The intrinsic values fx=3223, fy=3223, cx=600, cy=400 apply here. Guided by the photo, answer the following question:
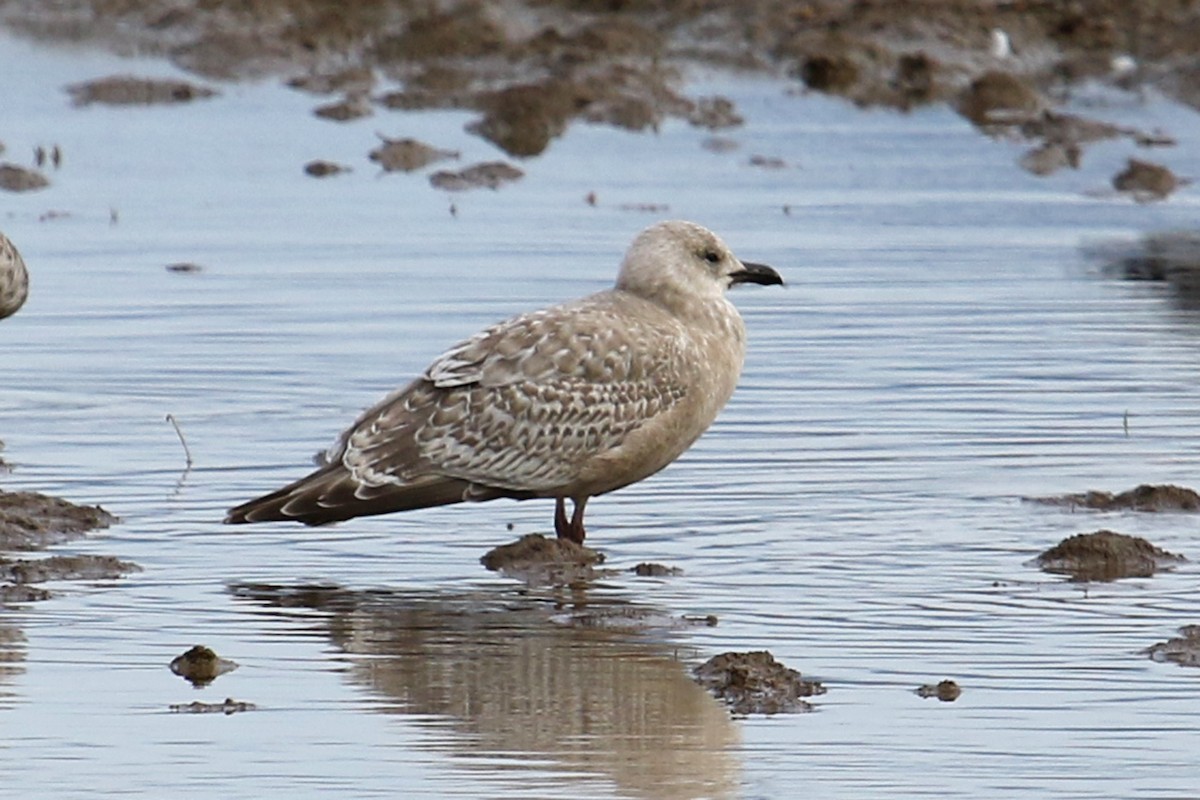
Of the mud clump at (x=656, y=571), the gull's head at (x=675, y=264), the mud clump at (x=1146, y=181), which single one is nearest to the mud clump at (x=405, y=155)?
the mud clump at (x=1146, y=181)

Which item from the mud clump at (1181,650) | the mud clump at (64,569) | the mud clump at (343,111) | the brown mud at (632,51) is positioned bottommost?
the mud clump at (1181,650)

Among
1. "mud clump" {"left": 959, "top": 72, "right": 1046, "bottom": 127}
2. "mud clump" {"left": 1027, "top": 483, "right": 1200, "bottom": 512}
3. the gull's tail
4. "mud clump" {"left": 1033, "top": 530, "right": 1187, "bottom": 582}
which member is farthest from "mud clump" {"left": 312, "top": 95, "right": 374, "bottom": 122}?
"mud clump" {"left": 1033, "top": 530, "right": 1187, "bottom": 582}

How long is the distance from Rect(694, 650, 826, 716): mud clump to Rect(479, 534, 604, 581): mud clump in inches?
68.5

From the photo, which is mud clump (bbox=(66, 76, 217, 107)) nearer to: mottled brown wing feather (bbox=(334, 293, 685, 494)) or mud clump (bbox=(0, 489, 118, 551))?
mud clump (bbox=(0, 489, 118, 551))

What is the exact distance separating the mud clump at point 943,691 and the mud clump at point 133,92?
21821 millimetres

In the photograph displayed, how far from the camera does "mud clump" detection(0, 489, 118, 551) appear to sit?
11625 mm

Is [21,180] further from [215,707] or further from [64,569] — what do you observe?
[215,707]

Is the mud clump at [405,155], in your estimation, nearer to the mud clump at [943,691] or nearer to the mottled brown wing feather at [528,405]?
the mottled brown wing feather at [528,405]

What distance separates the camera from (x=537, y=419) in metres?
11.7

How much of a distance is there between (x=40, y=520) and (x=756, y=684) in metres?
3.55

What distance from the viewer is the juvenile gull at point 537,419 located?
38.1ft

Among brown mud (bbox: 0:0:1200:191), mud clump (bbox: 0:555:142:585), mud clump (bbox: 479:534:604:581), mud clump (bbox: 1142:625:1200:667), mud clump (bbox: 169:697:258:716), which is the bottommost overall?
mud clump (bbox: 169:697:258:716)

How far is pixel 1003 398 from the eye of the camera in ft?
48.4

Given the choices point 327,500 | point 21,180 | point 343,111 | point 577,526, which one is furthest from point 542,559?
point 343,111
